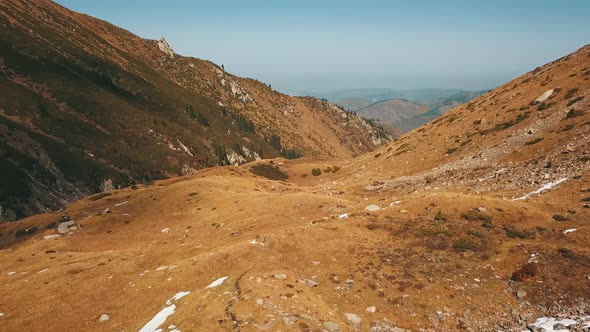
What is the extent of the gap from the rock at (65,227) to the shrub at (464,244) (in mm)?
59029

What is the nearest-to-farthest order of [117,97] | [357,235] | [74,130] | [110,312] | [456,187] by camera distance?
[110,312] < [357,235] < [456,187] < [74,130] < [117,97]

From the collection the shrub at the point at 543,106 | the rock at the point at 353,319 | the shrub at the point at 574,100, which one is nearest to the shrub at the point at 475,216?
the rock at the point at 353,319

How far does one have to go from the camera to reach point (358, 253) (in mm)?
32531

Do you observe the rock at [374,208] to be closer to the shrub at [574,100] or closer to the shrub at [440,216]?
the shrub at [440,216]

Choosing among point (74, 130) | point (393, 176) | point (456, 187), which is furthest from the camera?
point (74, 130)

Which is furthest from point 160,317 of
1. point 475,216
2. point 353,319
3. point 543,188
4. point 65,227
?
point 65,227

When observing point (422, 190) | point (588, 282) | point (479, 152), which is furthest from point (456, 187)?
point (588, 282)

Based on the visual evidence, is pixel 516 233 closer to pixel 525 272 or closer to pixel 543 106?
pixel 525 272

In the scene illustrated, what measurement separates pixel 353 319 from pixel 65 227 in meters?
55.9

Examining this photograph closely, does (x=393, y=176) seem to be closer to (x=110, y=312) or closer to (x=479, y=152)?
(x=479, y=152)

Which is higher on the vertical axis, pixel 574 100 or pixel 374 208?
pixel 574 100

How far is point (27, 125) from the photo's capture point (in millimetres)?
131875

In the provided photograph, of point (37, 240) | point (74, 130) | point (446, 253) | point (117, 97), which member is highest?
point (117, 97)

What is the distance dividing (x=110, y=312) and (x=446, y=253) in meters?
28.7
